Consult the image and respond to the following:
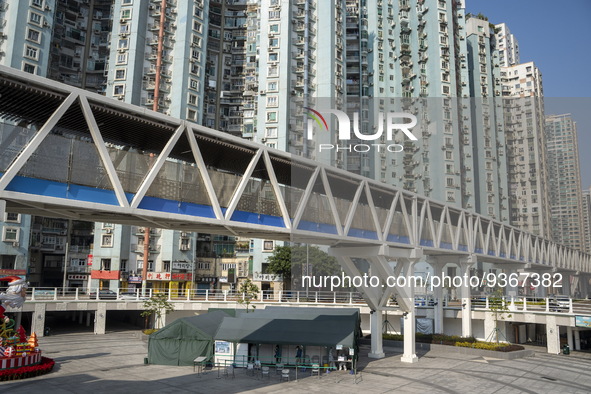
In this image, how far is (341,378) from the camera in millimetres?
27609

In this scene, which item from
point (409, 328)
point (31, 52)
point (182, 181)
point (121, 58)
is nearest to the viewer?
point (182, 181)

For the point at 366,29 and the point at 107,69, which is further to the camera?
the point at 366,29

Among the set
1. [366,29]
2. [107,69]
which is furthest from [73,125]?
[366,29]

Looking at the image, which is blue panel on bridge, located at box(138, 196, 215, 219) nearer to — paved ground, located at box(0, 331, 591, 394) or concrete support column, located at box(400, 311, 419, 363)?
paved ground, located at box(0, 331, 591, 394)

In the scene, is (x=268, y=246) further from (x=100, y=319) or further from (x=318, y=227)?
(x=318, y=227)

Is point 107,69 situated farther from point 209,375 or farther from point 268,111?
point 209,375

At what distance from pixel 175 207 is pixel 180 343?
16.4 metres

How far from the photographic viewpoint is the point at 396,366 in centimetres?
3166

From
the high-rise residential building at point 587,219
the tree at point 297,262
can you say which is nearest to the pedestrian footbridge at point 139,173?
the tree at point 297,262

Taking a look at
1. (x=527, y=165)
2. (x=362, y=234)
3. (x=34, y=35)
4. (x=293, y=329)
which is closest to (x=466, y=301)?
(x=362, y=234)

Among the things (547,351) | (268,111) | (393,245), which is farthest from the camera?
(268,111)

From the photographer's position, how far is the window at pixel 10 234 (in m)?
57.9

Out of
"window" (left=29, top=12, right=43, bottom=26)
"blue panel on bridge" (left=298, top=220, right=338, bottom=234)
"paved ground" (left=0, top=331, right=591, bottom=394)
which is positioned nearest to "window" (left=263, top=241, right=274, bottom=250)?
"paved ground" (left=0, top=331, right=591, bottom=394)

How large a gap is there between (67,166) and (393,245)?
72.2 ft
